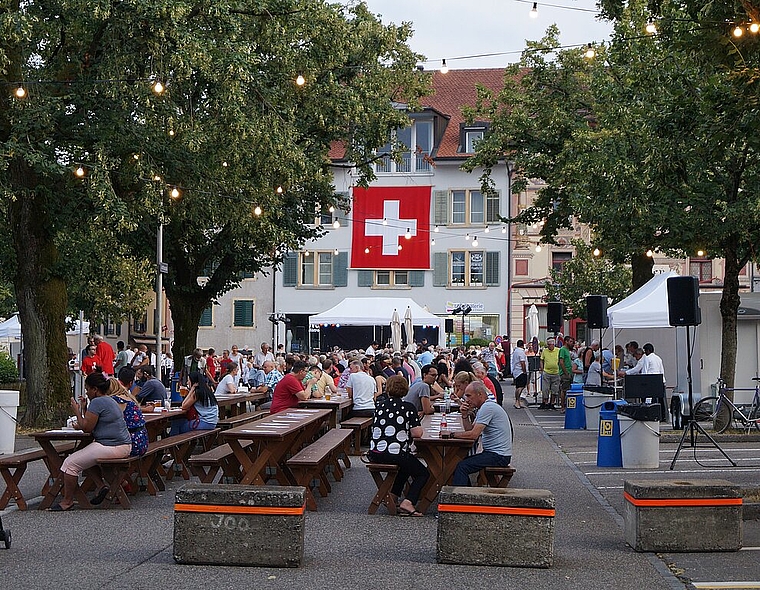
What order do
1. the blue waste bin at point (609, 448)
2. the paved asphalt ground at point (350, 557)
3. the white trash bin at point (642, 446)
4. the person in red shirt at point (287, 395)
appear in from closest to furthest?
the paved asphalt ground at point (350, 557), the white trash bin at point (642, 446), the blue waste bin at point (609, 448), the person in red shirt at point (287, 395)

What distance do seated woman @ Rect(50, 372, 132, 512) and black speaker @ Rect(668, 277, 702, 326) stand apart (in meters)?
9.87

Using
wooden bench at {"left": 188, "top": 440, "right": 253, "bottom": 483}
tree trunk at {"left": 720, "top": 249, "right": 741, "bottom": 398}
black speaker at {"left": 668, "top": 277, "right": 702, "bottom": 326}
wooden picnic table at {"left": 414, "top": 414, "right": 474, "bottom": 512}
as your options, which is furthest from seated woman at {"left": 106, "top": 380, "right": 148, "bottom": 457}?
tree trunk at {"left": 720, "top": 249, "right": 741, "bottom": 398}

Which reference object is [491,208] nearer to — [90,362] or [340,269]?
[340,269]

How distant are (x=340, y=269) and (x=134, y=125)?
41.4 m

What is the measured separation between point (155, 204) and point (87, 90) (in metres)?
2.33

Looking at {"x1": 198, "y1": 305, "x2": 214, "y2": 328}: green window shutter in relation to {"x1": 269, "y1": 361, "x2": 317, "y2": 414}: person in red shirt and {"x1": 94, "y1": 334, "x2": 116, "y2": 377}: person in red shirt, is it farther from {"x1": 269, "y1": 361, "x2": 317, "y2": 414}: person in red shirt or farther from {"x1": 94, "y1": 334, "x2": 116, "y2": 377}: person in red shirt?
{"x1": 269, "y1": 361, "x2": 317, "y2": 414}: person in red shirt

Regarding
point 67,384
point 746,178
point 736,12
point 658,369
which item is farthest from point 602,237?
A: point 736,12

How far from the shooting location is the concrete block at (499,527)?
950 cm

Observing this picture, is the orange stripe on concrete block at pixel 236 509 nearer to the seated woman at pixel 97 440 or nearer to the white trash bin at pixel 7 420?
the seated woman at pixel 97 440

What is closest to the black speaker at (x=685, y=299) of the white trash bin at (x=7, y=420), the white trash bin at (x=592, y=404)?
the white trash bin at (x=592, y=404)

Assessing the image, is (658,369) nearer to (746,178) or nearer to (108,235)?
(746,178)

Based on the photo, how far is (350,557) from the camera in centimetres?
1014

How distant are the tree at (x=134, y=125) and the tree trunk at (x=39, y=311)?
0.03 m

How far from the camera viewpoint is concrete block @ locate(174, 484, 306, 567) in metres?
9.42
